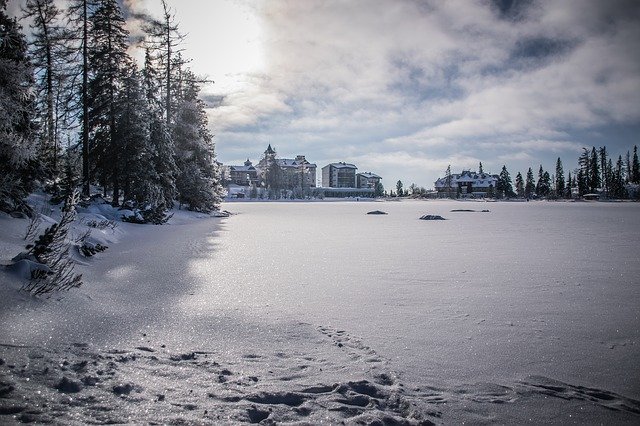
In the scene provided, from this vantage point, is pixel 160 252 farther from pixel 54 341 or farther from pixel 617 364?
pixel 617 364

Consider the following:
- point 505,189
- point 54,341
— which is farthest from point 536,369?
point 505,189

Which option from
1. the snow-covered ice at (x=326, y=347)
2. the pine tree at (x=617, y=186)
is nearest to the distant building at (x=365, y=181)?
the pine tree at (x=617, y=186)

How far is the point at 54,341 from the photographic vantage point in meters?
3.18

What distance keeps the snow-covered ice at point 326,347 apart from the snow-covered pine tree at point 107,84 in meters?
15.5

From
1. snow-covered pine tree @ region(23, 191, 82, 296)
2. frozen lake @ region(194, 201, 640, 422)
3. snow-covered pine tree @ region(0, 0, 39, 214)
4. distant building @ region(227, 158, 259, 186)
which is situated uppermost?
distant building @ region(227, 158, 259, 186)

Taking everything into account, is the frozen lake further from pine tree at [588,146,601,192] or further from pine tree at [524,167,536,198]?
pine tree at [524,167,536,198]

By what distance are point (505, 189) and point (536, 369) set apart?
118 m

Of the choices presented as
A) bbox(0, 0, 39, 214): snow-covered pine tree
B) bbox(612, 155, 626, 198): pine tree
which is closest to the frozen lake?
bbox(0, 0, 39, 214): snow-covered pine tree

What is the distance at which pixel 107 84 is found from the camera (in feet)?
67.3

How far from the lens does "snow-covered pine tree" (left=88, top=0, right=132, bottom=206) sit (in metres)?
20.0

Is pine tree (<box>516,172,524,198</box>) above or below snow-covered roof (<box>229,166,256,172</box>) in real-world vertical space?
below

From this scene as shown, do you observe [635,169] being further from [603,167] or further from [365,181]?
[365,181]

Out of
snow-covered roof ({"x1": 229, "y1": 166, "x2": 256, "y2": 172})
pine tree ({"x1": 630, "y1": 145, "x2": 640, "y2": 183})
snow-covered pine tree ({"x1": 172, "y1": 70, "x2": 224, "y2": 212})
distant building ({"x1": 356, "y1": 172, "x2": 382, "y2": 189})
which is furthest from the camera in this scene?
distant building ({"x1": 356, "y1": 172, "x2": 382, "y2": 189})

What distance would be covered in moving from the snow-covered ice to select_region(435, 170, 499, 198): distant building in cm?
11616
